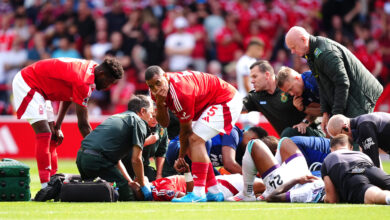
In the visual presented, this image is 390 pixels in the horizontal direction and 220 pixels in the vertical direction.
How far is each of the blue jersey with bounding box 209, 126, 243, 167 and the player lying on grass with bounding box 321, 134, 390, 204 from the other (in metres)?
2.03

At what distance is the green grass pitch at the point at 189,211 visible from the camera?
22.3 feet

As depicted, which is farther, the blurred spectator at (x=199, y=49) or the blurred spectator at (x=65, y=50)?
the blurred spectator at (x=65, y=50)

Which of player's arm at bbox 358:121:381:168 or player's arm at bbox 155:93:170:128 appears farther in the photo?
player's arm at bbox 155:93:170:128

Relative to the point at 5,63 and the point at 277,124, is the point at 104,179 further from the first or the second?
the point at 5,63

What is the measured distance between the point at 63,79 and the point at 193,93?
2.02m

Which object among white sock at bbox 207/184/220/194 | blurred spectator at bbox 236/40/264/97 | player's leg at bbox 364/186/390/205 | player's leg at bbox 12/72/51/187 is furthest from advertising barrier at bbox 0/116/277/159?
player's leg at bbox 364/186/390/205

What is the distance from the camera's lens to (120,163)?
9.39 metres

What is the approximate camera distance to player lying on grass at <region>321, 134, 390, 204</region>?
7.73 m

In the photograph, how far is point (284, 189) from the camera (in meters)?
8.47

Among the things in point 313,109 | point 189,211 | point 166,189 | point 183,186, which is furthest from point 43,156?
point 313,109

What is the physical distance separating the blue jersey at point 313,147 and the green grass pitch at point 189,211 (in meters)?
1.17

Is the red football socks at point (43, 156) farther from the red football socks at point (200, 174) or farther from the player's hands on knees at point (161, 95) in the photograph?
the red football socks at point (200, 174)

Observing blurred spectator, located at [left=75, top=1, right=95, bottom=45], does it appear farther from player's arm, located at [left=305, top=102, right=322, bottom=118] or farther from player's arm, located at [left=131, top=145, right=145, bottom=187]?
player's arm, located at [left=131, top=145, right=145, bottom=187]

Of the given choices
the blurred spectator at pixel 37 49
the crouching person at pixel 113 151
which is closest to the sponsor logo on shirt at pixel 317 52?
the crouching person at pixel 113 151
